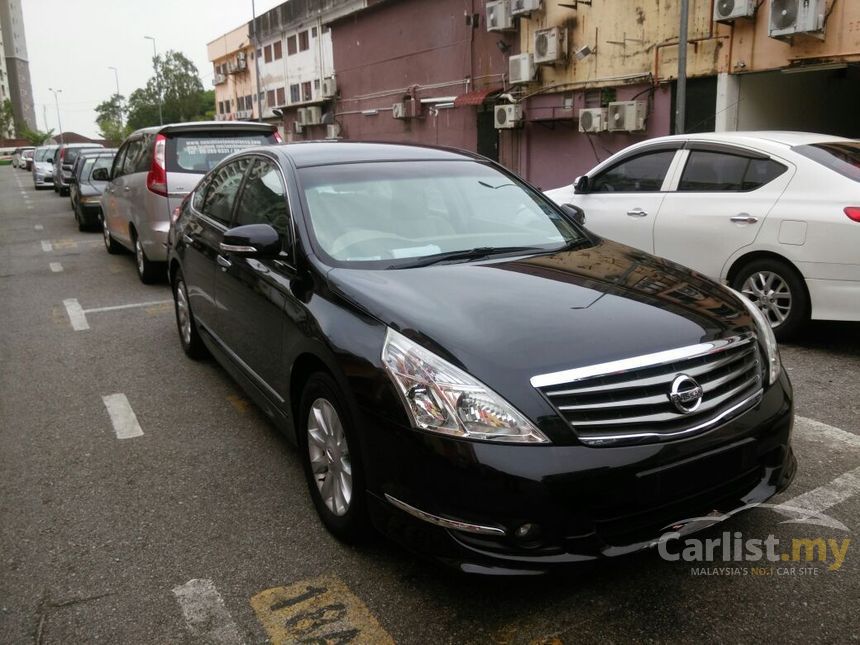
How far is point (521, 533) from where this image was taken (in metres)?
2.44

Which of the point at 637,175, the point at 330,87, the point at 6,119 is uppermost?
the point at 6,119

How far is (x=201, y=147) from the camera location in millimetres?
8547

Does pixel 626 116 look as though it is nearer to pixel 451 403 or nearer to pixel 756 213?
pixel 756 213

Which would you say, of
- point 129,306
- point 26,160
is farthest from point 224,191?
point 26,160

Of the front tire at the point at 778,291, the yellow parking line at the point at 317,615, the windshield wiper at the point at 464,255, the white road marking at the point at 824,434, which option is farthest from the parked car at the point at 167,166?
the white road marking at the point at 824,434

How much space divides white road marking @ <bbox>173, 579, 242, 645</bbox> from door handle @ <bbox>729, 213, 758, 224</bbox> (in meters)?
4.79

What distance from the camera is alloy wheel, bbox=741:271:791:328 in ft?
19.1

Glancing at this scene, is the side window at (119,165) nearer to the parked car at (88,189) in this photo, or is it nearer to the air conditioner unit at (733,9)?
the parked car at (88,189)

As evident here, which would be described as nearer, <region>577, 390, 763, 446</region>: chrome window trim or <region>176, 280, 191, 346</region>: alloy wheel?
<region>577, 390, 763, 446</region>: chrome window trim

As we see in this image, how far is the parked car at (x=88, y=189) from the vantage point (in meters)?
14.9

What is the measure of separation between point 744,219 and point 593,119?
34.4 feet

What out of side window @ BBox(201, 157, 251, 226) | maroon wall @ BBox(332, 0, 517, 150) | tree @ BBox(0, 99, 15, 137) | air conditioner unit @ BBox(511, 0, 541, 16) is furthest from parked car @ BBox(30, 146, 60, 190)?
tree @ BBox(0, 99, 15, 137)

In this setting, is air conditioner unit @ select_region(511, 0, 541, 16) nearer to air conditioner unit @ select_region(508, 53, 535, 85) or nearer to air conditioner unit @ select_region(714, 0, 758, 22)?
air conditioner unit @ select_region(508, 53, 535, 85)

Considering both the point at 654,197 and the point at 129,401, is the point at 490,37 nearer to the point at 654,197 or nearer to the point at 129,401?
the point at 654,197
